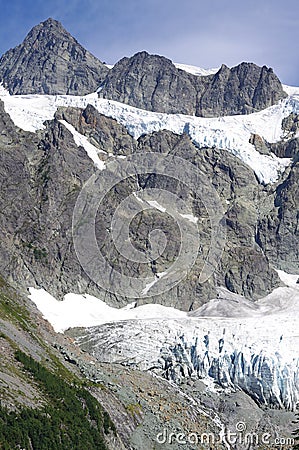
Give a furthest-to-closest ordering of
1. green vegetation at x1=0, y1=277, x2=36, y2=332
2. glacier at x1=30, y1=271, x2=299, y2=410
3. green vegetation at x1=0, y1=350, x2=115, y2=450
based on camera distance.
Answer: glacier at x1=30, y1=271, x2=299, y2=410
green vegetation at x1=0, y1=277, x2=36, y2=332
green vegetation at x1=0, y1=350, x2=115, y2=450

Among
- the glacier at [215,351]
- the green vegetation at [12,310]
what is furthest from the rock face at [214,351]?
the green vegetation at [12,310]

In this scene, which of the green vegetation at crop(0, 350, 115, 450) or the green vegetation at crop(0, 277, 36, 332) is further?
the green vegetation at crop(0, 277, 36, 332)

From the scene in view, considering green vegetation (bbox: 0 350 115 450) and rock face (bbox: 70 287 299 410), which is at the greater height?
green vegetation (bbox: 0 350 115 450)

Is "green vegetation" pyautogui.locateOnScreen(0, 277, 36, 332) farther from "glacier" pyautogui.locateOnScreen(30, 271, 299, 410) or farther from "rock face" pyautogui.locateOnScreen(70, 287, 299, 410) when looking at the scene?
"glacier" pyautogui.locateOnScreen(30, 271, 299, 410)

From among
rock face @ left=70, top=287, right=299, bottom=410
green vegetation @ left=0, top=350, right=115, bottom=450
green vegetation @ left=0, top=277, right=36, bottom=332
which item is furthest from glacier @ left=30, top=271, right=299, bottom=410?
green vegetation @ left=0, top=350, right=115, bottom=450

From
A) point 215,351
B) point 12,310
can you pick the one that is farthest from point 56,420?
point 215,351

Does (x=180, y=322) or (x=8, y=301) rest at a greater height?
(x=8, y=301)

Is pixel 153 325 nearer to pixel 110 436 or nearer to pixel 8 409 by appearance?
pixel 110 436

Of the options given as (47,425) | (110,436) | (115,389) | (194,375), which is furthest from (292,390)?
(47,425)
